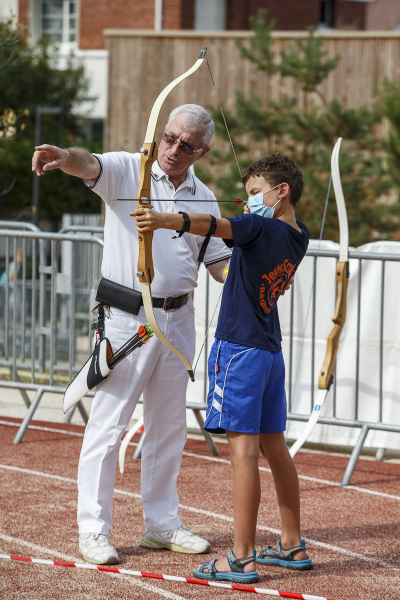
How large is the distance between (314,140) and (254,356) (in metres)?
13.1

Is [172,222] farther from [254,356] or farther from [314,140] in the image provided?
[314,140]

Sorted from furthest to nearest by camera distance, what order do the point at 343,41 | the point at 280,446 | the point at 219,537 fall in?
the point at 343,41, the point at 219,537, the point at 280,446

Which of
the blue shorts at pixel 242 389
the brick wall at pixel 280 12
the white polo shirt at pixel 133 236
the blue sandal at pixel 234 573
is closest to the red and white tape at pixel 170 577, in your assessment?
the blue sandal at pixel 234 573

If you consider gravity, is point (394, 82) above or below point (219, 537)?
above

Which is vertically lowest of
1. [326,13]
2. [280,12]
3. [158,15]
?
[158,15]

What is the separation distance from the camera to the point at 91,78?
1002 inches

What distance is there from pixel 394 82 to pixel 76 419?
475 inches

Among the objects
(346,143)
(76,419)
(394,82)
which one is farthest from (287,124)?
(76,419)

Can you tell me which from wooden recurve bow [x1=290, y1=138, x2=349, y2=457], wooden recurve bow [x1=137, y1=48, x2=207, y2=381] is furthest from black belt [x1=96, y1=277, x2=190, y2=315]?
wooden recurve bow [x1=290, y1=138, x2=349, y2=457]

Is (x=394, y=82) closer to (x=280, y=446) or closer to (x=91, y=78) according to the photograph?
(x=91, y=78)

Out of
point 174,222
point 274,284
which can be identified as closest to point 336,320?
point 274,284

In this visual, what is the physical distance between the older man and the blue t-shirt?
369mm

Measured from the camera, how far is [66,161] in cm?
353

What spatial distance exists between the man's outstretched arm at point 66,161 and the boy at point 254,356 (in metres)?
0.69
